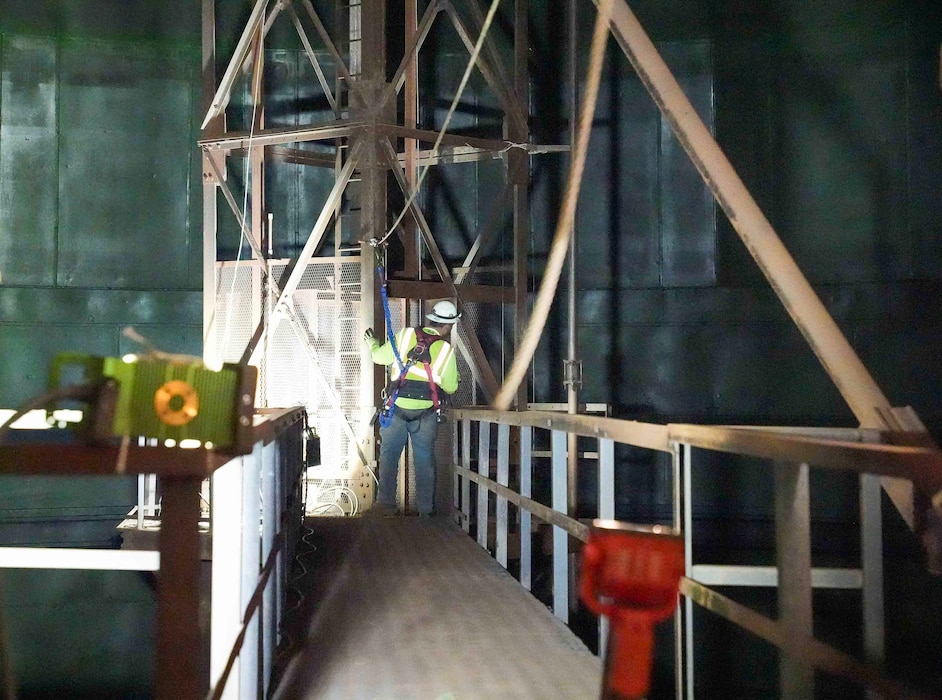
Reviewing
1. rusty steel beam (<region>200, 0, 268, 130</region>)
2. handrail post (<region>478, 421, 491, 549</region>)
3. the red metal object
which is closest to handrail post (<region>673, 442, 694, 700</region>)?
the red metal object

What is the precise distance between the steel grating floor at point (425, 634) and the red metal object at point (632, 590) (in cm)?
251

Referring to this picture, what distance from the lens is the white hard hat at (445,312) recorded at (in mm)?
8844

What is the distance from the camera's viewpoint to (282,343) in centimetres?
979

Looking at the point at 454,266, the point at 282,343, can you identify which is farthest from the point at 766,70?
the point at 282,343

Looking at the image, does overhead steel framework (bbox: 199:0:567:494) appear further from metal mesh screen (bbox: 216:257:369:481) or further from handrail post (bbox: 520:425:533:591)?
handrail post (bbox: 520:425:533:591)

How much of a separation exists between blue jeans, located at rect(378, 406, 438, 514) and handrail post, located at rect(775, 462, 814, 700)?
6.21 meters

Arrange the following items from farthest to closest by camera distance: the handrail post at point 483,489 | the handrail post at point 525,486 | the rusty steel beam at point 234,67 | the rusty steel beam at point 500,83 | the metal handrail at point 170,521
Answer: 1. the rusty steel beam at point 500,83
2. the rusty steel beam at point 234,67
3. the handrail post at point 483,489
4. the handrail post at point 525,486
5. the metal handrail at point 170,521

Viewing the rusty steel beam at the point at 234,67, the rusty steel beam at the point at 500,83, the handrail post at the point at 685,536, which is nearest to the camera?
the handrail post at the point at 685,536

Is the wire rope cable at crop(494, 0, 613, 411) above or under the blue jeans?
above

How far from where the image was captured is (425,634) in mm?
5113

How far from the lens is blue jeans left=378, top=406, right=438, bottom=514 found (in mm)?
8828

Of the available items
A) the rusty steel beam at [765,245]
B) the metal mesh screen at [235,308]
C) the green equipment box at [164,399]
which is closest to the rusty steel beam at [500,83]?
the metal mesh screen at [235,308]

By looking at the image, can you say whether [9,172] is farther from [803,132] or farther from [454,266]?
[803,132]

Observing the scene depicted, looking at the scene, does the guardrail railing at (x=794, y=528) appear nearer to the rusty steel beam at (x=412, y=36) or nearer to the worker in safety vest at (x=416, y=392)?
the worker in safety vest at (x=416, y=392)
